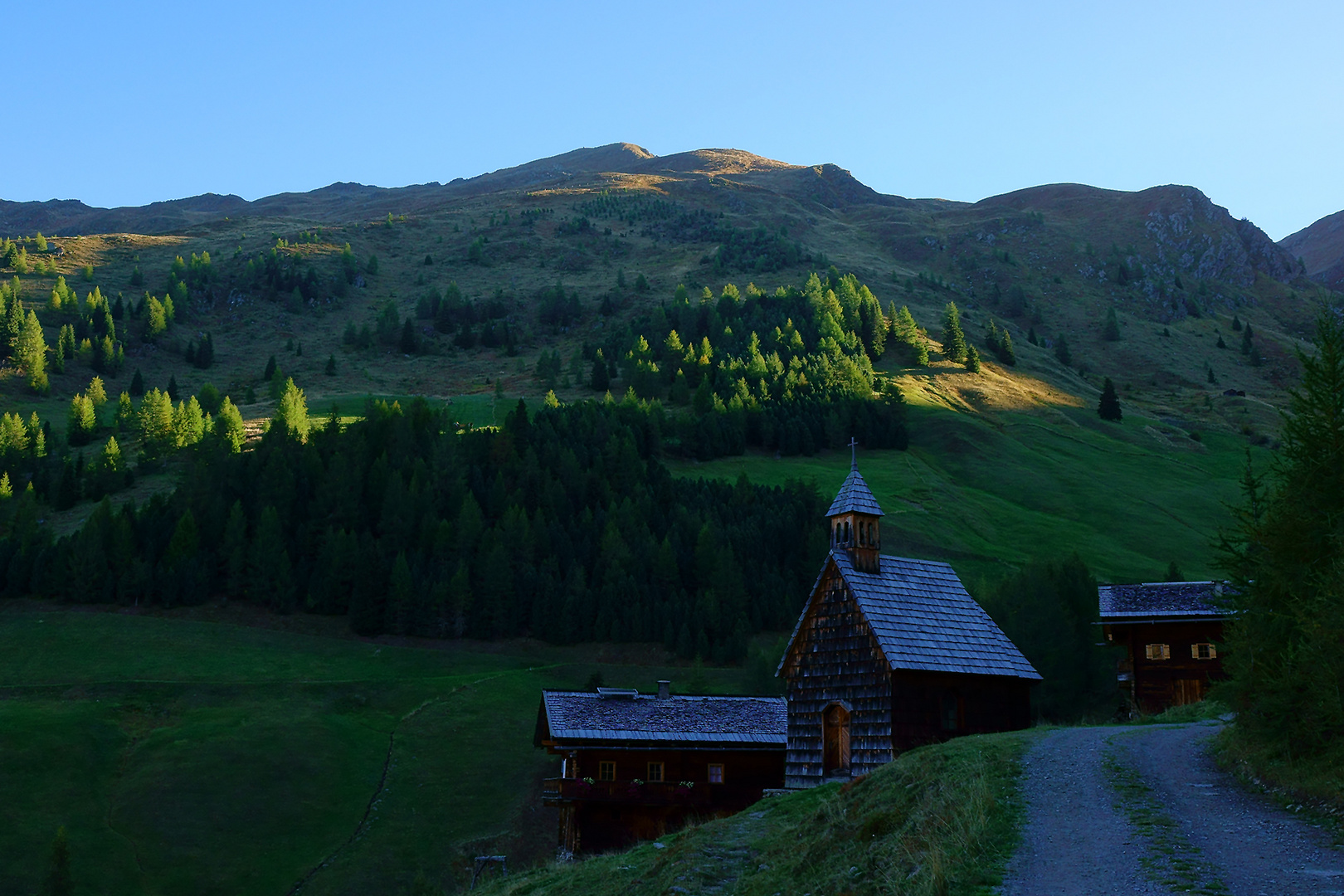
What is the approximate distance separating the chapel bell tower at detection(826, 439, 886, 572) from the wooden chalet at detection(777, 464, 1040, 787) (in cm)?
5

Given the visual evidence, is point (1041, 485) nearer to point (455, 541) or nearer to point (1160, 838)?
point (455, 541)

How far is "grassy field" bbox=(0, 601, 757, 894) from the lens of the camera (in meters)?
50.5

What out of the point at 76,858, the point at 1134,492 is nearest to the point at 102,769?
the point at 76,858

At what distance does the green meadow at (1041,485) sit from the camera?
336 ft

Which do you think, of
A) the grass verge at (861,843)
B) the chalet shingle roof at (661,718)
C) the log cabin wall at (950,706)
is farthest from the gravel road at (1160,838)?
the chalet shingle roof at (661,718)

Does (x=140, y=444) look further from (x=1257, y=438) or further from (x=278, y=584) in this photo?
(x=1257, y=438)

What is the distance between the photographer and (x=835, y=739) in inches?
1716

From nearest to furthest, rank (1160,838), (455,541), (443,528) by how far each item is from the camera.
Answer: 1. (1160,838)
2. (443,528)
3. (455,541)

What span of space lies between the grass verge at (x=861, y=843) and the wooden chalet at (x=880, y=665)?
7.35 metres

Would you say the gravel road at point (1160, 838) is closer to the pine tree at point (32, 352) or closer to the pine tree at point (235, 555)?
the pine tree at point (235, 555)

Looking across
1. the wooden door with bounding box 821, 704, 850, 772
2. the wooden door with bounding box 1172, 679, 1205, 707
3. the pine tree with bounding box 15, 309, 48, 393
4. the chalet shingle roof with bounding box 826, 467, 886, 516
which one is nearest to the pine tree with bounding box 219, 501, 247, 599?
the chalet shingle roof with bounding box 826, 467, 886, 516

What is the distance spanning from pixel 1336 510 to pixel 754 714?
36675mm

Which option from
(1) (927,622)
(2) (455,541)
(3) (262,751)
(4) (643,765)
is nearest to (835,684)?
(1) (927,622)

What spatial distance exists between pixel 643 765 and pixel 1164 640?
25500 mm
